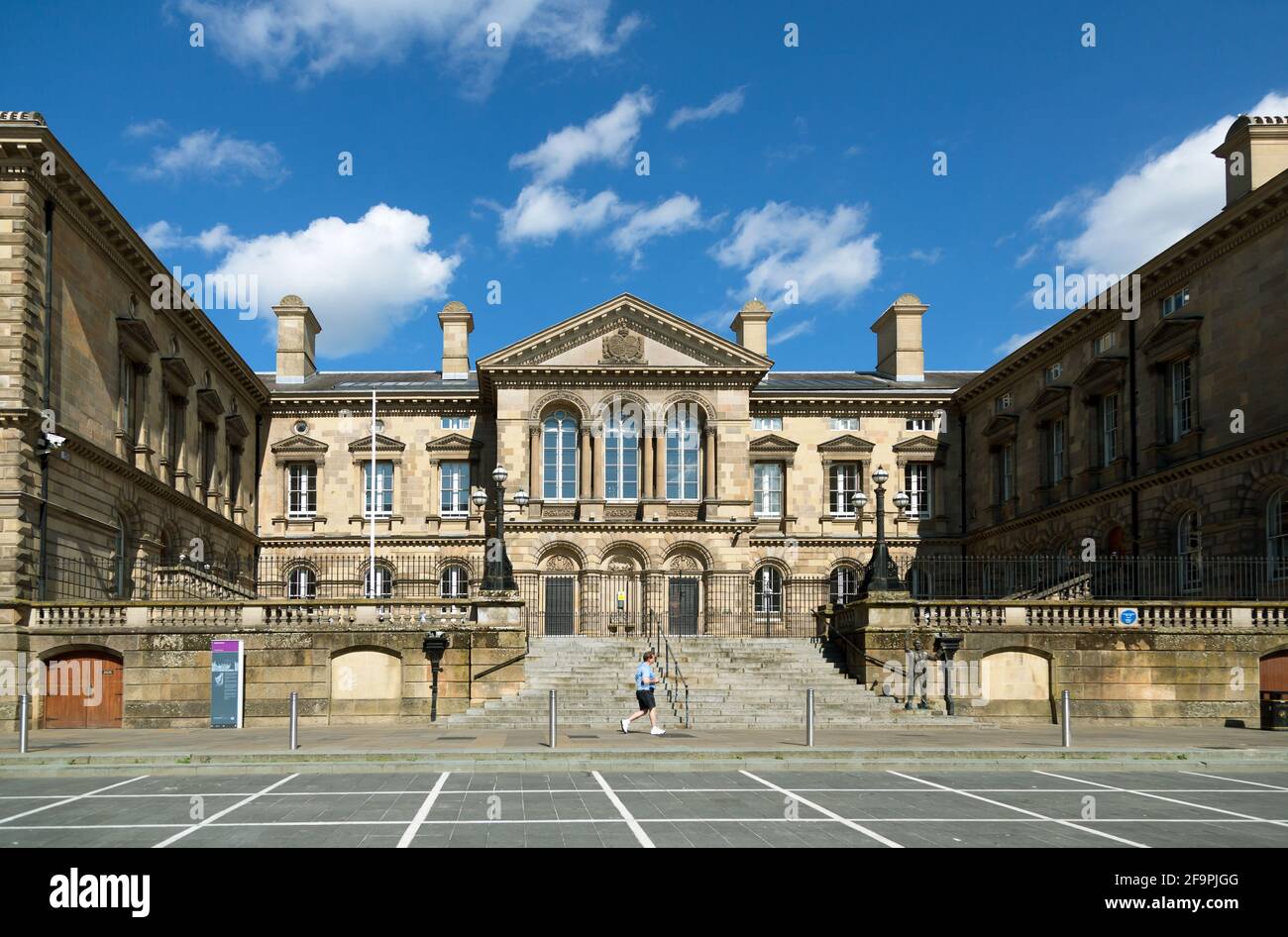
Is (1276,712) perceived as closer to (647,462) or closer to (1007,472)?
(1007,472)

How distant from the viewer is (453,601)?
96.3 feet

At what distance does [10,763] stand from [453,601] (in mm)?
11929

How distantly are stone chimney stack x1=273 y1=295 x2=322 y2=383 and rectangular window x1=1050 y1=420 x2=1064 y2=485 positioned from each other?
33505 millimetres

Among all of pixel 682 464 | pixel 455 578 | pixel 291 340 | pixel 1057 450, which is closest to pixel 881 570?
pixel 1057 450

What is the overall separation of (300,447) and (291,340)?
6517 millimetres

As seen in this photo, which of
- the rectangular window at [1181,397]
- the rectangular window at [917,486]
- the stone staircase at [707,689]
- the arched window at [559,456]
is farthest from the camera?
the rectangular window at [917,486]

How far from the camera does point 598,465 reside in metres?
47.8

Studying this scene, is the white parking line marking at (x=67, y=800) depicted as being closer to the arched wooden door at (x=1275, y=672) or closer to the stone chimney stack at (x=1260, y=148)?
the arched wooden door at (x=1275, y=672)

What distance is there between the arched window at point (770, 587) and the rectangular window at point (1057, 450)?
40.6ft

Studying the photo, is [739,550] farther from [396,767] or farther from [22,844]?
[22,844]

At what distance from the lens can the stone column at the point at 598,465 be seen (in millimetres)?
47625

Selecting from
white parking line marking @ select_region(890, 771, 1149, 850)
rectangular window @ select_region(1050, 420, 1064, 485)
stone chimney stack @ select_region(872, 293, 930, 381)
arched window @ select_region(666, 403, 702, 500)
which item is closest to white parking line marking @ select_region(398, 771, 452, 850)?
white parking line marking @ select_region(890, 771, 1149, 850)

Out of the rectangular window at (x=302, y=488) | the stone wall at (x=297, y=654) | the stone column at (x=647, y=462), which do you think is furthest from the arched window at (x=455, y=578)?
the stone wall at (x=297, y=654)
